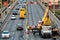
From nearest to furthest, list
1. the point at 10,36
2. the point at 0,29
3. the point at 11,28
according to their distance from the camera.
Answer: the point at 10,36, the point at 0,29, the point at 11,28

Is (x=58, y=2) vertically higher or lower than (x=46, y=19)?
lower

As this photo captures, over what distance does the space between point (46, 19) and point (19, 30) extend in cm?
1119

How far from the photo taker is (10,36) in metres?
80.4

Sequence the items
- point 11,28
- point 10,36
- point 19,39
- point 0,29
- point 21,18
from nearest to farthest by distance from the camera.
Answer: point 19,39, point 10,36, point 0,29, point 11,28, point 21,18

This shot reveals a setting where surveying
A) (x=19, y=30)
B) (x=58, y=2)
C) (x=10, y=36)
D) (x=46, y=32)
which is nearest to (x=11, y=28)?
(x=19, y=30)

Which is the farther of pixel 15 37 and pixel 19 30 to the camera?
pixel 19 30

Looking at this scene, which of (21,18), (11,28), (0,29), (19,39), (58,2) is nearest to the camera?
(19,39)

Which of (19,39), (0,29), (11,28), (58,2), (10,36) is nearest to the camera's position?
(19,39)

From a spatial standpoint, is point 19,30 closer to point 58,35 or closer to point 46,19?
point 46,19

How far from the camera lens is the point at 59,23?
99375mm

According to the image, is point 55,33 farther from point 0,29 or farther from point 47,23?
point 0,29

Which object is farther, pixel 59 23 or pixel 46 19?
pixel 59 23

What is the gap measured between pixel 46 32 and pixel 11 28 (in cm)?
2092

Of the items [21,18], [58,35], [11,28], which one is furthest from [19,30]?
[21,18]
